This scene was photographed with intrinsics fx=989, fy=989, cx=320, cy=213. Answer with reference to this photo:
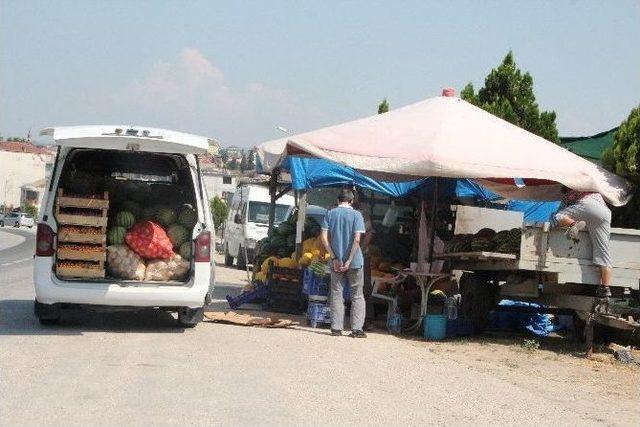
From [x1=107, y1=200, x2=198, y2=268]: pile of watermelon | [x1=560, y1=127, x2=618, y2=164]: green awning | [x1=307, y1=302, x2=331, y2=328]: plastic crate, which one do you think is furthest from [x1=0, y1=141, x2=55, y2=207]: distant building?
[x1=107, y1=200, x2=198, y2=268]: pile of watermelon

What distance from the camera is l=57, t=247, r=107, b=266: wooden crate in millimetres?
11617

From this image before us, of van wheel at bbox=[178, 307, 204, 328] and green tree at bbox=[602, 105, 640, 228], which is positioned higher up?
green tree at bbox=[602, 105, 640, 228]

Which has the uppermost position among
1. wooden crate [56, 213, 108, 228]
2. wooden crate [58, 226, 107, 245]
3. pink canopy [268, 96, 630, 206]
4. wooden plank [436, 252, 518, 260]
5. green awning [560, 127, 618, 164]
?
green awning [560, 127, 618, 164]

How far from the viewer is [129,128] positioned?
11.4m

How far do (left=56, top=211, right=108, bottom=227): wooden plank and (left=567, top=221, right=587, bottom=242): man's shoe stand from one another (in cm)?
594

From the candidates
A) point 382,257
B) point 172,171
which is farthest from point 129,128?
point 382,257

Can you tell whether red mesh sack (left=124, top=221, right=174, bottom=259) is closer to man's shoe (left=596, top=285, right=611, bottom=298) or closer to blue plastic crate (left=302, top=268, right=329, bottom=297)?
blue plastic crate (left=302, top=268, right=329, bottom=297)

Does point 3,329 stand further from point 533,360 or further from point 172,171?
point 533,360

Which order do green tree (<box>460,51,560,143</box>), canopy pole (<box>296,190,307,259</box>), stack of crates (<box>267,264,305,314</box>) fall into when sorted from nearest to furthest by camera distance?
stack of crates (<box>267,264,305,314</box>), canopy pole (<box>296,190,307,259</box>), green tree (<box>460,51,560,143</box>)

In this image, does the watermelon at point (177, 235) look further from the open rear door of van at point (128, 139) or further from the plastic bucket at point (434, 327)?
the plastic bucket at point (434, 327)

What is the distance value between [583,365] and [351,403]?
16.0ft

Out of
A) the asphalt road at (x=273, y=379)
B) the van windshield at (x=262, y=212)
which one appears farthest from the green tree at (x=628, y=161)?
the van windshield at (x=262, y=212)

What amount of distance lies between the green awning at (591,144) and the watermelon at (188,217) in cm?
1014

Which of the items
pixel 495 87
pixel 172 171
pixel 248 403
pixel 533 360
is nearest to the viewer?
pixel 248 403
